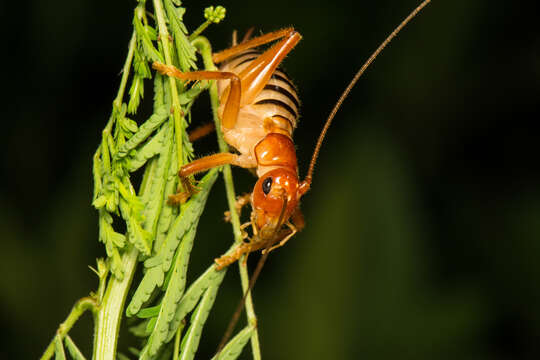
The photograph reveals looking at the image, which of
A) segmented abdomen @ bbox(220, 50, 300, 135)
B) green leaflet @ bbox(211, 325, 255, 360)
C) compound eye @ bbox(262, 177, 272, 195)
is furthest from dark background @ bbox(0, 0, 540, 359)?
green leaflet @ bbox(211, 325, 255, 360)

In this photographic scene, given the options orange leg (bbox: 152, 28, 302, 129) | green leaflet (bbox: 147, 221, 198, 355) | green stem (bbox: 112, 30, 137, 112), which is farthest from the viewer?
orange leg (bbox: 152, 28, 302, 129)

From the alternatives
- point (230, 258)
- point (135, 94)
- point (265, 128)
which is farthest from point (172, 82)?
point (265, 128)

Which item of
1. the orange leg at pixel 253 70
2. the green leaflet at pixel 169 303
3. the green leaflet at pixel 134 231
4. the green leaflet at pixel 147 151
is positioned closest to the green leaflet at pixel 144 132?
the green leaflet at pixel 147 151

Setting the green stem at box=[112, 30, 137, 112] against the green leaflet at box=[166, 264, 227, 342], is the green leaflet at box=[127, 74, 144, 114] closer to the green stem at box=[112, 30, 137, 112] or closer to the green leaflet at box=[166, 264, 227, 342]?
the green stem at box=[112, 30, 137, 112]

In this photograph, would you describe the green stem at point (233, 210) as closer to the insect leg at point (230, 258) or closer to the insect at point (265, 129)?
the insect leg at point (230, 258)

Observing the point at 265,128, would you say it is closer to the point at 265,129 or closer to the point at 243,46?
the point at 265,129

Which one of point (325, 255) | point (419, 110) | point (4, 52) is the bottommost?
point (325, 255)

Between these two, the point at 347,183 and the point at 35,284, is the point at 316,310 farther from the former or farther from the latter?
the point at 35,284

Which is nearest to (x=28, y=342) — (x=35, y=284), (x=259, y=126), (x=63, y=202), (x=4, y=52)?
(x=35, y=284)
